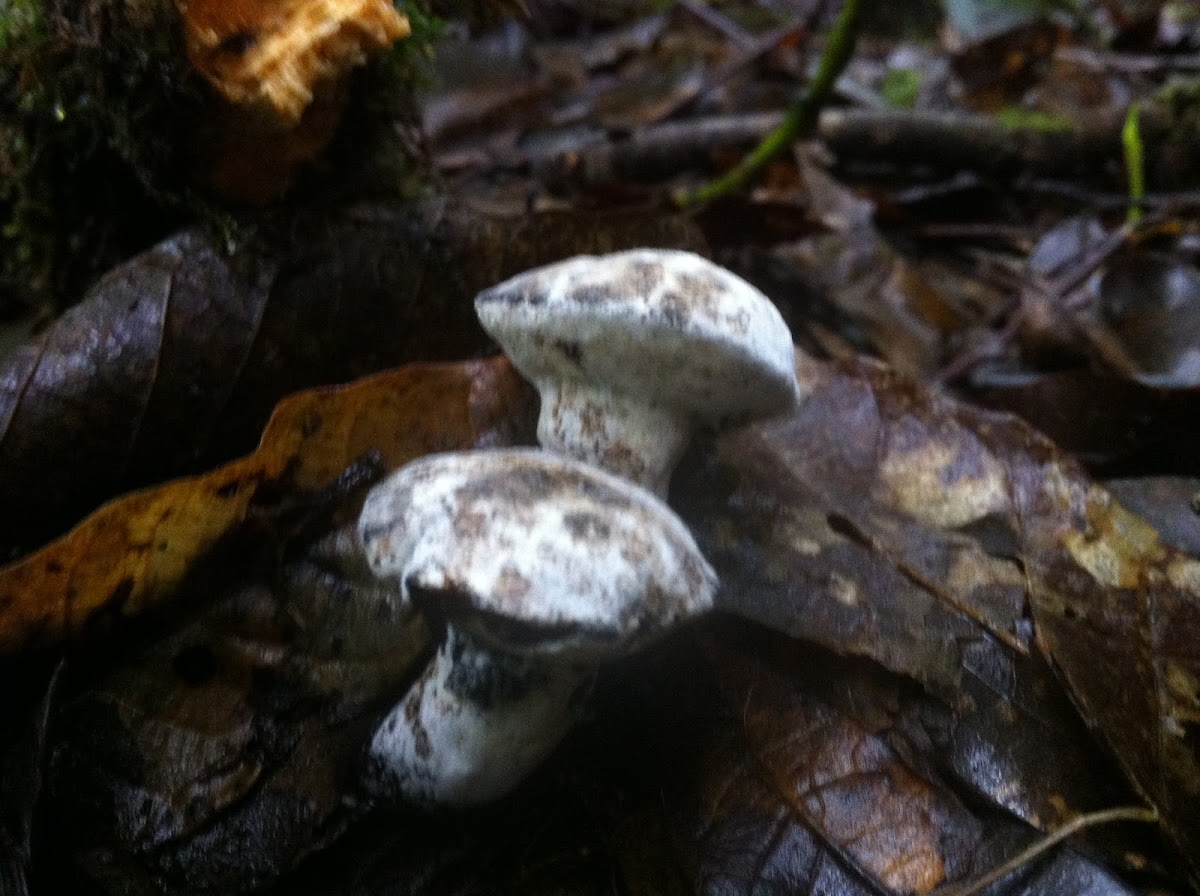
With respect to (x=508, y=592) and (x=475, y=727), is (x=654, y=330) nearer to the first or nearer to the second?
(x=508, y=592)

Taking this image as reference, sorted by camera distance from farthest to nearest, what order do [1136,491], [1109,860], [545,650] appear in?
[1136,491] < [1109,860] < [545,650]

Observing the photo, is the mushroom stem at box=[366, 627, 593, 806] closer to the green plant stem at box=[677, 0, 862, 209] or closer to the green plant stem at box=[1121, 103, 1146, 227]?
the green plant stem at box=[677, 0, 862, 209]

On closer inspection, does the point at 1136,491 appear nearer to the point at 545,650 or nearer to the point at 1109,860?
the point at 1109,860

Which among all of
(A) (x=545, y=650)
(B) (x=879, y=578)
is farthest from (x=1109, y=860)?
(A) (x=545, y=650)

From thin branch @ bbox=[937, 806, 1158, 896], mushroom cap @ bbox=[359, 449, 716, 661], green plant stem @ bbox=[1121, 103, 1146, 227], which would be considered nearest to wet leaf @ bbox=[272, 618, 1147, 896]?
thin branch @ bbox=[937, 806, 1158, 896]

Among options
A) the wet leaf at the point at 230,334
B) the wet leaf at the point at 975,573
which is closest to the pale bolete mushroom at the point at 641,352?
the wet leaf at the point at 975,573

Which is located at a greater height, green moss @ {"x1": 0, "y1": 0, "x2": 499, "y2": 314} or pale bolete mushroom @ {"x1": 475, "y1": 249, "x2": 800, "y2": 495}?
green moss @ {"x1": 0, "y1": 0, "x2": 499, "y2": 314}

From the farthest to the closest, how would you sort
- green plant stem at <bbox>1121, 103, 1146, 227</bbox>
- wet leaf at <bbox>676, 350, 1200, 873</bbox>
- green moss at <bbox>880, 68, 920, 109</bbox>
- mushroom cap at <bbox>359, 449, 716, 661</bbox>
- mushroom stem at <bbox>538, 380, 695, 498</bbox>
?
1. green moss at <bbox>880, 68, 920, 109</bbox>
2. green plant stem at <bbox>1121, 103, 1146, 227</bbox>
3. mushroom stem at <bbox>538, 380, 695, 498</bbox>
4. wet leaf at <bbox>676, 350, 1200, 873</bbox>
5. mushroom cap at <bbox>359, 449, 716, 661</bbox>

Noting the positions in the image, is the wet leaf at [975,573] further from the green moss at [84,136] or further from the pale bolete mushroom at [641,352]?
the green moss at [84,136]
